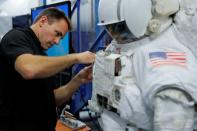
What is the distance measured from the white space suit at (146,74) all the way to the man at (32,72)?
0.23 metres

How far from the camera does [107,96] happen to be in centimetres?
133

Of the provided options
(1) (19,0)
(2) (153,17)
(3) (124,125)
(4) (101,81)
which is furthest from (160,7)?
(1) (19,0)

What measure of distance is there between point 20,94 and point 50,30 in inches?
14.9

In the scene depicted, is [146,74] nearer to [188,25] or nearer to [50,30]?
[188,25]

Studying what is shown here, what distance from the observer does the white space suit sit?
1024mm

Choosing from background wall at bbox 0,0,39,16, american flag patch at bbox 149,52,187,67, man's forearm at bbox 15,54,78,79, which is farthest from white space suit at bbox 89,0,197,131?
background wall at bbox 0,0,39,16

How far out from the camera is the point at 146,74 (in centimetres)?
110

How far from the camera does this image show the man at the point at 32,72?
1453 millimetres

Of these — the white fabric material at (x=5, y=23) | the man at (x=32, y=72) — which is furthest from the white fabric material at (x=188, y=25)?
the white fabric material at (x=5, y=23)

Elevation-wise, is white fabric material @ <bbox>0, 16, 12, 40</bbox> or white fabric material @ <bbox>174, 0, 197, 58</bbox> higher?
white fabric material @ <bbox>174, 0, 197, 58</bbox>

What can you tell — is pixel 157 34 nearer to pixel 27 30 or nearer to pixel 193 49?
pixel 193 49

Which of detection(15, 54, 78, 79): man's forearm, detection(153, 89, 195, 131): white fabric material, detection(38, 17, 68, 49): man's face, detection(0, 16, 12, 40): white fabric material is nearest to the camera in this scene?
detection(153, 89, 195, 131): white fabric material

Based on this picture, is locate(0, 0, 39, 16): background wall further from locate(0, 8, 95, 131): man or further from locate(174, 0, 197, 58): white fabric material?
locate(174, 0, 197, 58): white fabric material

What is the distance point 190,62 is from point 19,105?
91cm
